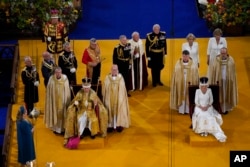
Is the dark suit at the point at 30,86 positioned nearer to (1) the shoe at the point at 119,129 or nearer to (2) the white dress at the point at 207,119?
(1) the shoe at the point at 119,129

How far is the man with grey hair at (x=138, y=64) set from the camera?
2031cm

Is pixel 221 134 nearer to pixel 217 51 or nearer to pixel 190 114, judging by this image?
pixel 190 114

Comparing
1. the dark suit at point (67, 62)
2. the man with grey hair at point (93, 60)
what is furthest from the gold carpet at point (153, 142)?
the dark suit at point (67, 62)

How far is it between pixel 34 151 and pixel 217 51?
16.2 feet

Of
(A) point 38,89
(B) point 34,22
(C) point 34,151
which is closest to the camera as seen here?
(C) point 34,151

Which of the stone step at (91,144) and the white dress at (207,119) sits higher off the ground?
the white dress at (207,119)

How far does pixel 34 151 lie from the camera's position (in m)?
17.8

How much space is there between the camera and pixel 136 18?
24594 mm

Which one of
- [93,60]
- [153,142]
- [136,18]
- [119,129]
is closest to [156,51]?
[93,60]

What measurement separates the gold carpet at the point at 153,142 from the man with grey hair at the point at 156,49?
541mm

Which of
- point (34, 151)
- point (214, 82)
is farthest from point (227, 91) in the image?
point (34, 151)

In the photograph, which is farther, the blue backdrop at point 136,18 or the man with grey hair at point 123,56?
the blue backdrop at point 136,18

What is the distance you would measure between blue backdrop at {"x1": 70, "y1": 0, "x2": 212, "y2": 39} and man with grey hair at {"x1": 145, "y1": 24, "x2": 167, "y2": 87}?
103 inches

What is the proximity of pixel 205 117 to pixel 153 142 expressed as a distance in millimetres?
1223
